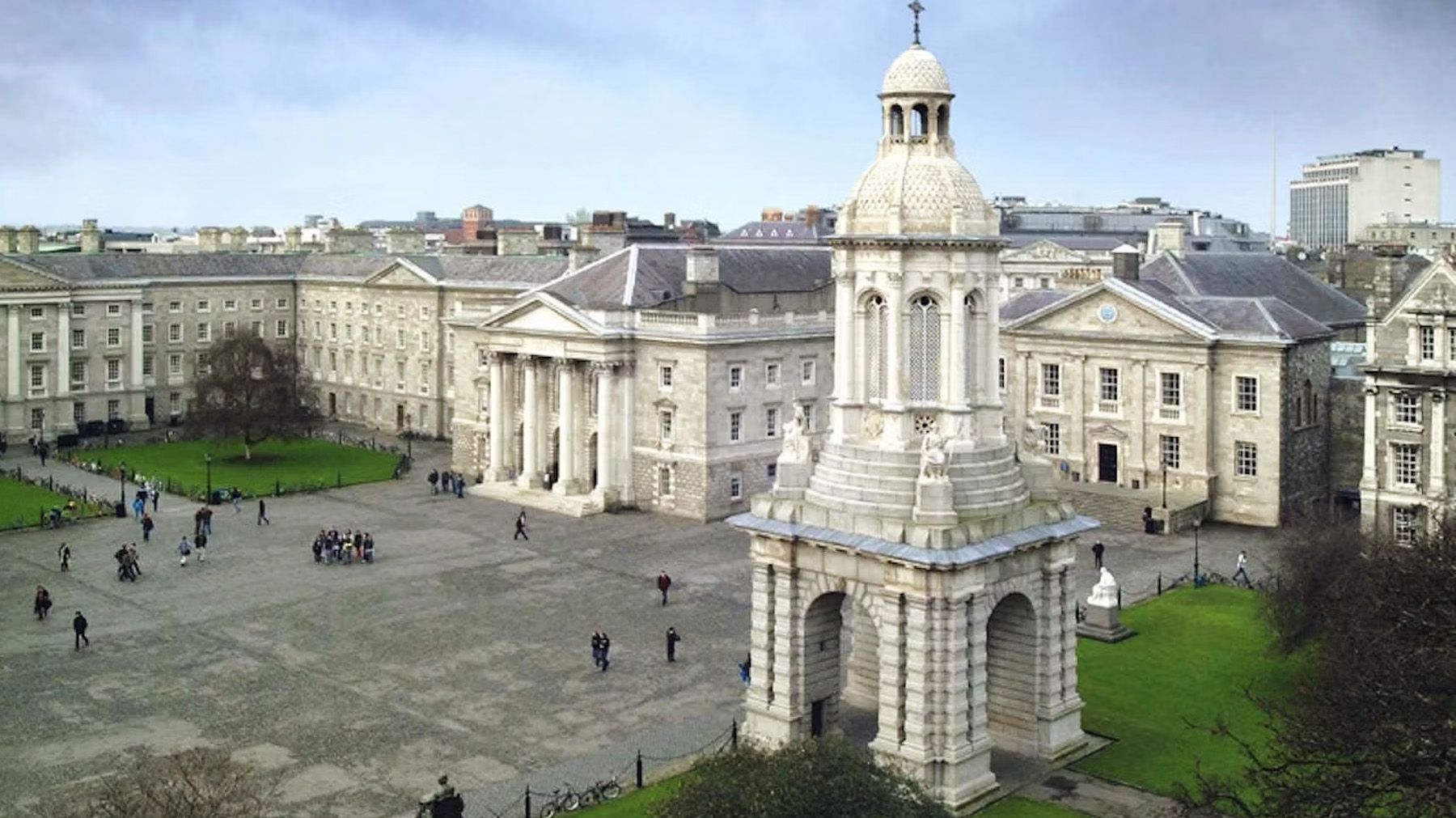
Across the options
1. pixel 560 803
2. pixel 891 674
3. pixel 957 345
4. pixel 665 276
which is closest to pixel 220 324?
pixel 665 276

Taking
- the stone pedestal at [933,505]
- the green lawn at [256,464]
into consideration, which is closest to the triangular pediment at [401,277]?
the green lawn at [256,464]

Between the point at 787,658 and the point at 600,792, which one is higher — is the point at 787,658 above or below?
above

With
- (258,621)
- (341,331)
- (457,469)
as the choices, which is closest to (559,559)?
(258,621)

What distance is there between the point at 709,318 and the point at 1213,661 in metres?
28.2

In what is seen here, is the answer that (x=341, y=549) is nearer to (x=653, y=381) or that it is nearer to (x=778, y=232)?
(x=653, y=381)

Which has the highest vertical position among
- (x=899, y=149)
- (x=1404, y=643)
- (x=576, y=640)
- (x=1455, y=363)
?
Result: (x=899, y=149)

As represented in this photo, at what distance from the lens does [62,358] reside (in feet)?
281

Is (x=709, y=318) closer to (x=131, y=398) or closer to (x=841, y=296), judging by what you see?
(x=841, y=296)

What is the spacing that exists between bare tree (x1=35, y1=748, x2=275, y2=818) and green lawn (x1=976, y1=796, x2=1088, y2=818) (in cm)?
1330

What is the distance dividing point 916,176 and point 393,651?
21.4 metres

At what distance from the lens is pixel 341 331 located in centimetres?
9556

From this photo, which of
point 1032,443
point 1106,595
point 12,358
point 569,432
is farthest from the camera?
point 12,358

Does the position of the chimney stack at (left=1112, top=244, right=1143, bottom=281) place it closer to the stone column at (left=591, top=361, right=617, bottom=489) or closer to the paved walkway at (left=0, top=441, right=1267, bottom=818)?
the paved walkway at (left=0, top=441, right=1267, bottom=818)

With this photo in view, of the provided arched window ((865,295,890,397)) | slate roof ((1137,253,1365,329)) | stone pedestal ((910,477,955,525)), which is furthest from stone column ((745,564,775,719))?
slate roof ((1137,253,1365,329))
